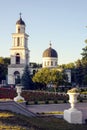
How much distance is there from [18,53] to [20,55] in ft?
1.99

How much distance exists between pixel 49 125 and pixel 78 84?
6338cm

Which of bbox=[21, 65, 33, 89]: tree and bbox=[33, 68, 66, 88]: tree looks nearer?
bbox=[33, 68, 66, 88]: tree

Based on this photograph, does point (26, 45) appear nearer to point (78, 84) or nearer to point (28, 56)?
point (28, 56)

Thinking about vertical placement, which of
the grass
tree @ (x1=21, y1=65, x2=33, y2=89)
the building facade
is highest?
the building facade

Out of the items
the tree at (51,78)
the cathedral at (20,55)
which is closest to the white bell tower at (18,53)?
the cathedral at (20,55)

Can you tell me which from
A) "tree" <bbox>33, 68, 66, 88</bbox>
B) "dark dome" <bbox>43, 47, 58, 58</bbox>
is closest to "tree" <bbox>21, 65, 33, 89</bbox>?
"tree" <bbox>33, 68, 66, 88</bbox>

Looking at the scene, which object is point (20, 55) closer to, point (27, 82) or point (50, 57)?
point (50, 57)

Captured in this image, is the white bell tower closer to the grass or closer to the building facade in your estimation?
the building facade

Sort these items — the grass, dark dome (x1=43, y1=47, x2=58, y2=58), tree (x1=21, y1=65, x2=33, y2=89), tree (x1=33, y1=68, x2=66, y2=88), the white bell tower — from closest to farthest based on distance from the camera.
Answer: the grass
tree (x1=33, y1=68, x2=66, y2=88)
tree (x1=21, y1=65, x2=33, y2=89)
the white bell tower
dark dome (x1=43, y1=47, x2=58, y2=58)

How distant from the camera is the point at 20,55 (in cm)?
7750

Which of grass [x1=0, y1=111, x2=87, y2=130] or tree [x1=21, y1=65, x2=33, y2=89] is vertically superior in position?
tree [x1=21, y1=65, x2=33, y2=89]

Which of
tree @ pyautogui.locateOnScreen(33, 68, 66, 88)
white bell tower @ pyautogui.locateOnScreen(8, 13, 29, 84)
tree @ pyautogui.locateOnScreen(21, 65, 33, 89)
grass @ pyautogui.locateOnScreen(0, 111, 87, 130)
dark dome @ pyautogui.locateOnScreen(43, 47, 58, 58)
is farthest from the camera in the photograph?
dark dome @ pyautogui.locateOnScreen(43, 47, 58, 58)

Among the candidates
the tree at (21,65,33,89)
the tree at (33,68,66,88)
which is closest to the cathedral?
the tree at (21,65,33,89)

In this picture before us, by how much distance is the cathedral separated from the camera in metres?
77.2
